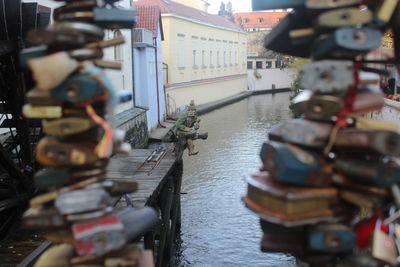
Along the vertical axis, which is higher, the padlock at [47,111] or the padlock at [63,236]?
the padlock at [47,111]

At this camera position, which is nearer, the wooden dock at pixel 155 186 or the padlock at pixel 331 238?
the padlock at pixel 331 238

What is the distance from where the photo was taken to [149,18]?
25.2m

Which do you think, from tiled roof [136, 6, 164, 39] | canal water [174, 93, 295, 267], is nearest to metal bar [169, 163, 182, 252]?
canal water [174, 93, 295, 267]

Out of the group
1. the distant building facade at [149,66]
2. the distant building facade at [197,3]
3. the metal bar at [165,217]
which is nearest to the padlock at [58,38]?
the metal bar at [165,217]

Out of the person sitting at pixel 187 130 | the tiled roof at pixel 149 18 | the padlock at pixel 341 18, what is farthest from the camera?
the tiled roof at pixel 149 18

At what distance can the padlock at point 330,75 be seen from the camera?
2.55 metres

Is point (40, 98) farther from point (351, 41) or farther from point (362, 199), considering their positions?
point (362, 199)

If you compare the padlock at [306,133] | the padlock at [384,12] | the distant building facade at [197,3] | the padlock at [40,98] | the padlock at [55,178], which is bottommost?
the padlock at [55,178]

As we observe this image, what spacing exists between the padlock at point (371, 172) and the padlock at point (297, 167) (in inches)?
3.9

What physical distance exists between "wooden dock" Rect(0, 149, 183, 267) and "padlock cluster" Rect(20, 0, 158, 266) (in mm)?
5314

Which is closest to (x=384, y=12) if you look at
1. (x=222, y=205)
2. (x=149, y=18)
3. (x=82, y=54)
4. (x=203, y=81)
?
(x=82, y=54)

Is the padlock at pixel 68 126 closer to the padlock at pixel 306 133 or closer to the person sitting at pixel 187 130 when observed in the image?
the padlock at pixel 306 133

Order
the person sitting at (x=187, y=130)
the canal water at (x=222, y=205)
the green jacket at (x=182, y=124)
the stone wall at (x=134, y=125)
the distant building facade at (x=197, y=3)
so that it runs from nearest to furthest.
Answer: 1. the canal water at (x=222, y=205)
2. the person sitting at (x=187, y=130)
3. the green jacket at (x=182, y=124)
4. the stone wall at (x=134, y=125)
5. the distant building facade at (x=197, y=3)

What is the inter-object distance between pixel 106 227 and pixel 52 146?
0.52 meters
